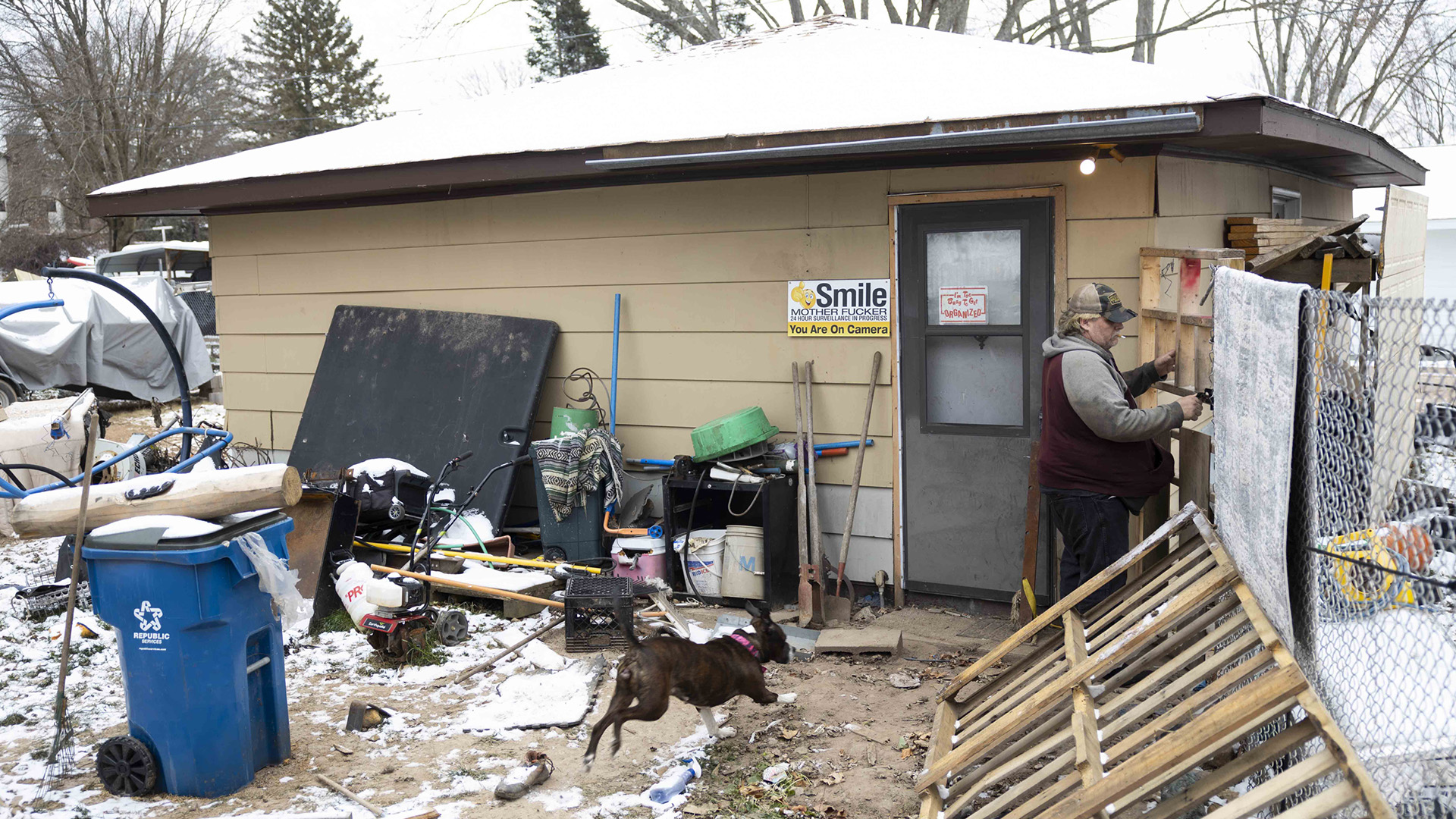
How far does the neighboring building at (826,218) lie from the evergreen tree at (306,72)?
95.6 feet

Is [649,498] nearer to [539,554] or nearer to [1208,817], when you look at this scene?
[539,554]

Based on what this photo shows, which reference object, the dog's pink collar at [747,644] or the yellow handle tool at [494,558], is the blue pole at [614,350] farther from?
the dog's pink collar at [747,644]

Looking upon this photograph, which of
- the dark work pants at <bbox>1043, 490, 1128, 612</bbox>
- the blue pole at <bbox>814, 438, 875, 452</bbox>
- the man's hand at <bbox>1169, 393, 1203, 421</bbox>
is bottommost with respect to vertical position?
the dark work pants at <bbox>1043, 490, 1128, 612</bbox>

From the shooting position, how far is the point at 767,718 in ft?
15.2

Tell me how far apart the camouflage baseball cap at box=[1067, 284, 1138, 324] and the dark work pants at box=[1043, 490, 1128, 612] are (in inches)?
32.1

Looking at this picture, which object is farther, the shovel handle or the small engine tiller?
the shovel handle

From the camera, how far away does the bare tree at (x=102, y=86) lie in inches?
925

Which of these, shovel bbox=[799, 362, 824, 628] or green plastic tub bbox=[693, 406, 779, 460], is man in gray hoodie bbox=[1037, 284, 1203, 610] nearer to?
A: shovel bbox=[799, 362, 824, 628]

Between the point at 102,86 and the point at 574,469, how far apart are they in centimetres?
2333

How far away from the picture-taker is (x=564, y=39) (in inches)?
1235

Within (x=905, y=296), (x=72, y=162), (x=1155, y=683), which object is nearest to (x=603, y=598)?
(x=905, y=296)

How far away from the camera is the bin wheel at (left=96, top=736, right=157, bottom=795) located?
153 inches

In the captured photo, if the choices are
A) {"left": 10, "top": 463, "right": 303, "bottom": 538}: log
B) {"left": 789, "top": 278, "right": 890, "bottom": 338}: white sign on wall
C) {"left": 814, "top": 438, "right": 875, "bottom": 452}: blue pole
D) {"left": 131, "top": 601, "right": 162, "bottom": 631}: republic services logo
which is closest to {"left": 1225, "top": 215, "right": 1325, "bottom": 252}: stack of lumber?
{"left": 789, "top": 278, "right": 890, "bottom": 338}: white sign on wall

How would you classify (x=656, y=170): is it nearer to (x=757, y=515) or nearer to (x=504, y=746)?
(x=757, y=515)
